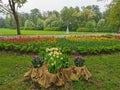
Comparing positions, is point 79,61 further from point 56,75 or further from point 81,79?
point 56,75

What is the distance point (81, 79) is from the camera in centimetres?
780

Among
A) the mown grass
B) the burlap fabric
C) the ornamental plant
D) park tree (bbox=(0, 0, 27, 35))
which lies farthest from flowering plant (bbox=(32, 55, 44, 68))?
park tree (bbox=(0, 0, 27, 35))

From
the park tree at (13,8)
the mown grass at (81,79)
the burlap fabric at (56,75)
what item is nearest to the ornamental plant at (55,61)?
the burlap fabric at (56,75)

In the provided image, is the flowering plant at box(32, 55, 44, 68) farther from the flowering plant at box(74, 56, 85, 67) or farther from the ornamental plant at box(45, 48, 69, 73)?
the flowering plant at box(74, 56, 85, 67)

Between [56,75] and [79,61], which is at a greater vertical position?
[79,61]

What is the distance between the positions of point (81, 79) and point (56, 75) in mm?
974

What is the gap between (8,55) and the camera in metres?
12.9

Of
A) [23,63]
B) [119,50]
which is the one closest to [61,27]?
[119,50]

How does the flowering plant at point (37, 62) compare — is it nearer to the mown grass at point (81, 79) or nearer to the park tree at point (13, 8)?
the mown grass at point (81, 79)

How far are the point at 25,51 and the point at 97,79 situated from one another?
5593 millimetres

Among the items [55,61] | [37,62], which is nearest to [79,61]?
[55,61]

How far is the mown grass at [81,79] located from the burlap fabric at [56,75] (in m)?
0.19

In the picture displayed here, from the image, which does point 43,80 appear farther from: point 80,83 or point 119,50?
point 119,50

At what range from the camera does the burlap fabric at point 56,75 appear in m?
7.18
